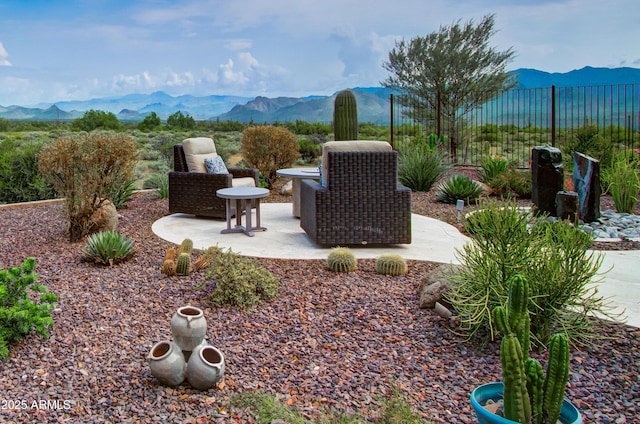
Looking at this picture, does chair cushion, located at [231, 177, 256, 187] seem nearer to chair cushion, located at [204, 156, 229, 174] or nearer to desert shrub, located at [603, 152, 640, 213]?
chair cushion, located at [204, 156, 229, 174]

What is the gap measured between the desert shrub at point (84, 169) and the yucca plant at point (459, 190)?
5.18 metres

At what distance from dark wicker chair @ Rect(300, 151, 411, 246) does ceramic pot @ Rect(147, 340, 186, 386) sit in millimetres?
3441

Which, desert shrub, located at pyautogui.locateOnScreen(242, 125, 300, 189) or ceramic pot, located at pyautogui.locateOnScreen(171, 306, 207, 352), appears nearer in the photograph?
ceramic pot, located at pyautogui.locateOnScreen(171, 306, 207, 352)

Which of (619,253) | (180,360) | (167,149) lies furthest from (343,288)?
(167,149)

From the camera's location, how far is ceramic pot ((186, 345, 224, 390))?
10.9 ft

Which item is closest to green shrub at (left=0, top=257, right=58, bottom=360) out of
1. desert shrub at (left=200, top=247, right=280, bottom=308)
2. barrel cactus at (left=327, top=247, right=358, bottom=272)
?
desert shrub at (left=200, top=247, right=280, bottom=308)

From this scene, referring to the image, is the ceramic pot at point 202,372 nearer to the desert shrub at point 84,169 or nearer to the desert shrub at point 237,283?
the desert shrub at point 237,283

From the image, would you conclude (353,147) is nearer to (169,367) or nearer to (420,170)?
(169,367)

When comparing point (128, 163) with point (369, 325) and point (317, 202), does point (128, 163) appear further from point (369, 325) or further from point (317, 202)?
point (369, 325)

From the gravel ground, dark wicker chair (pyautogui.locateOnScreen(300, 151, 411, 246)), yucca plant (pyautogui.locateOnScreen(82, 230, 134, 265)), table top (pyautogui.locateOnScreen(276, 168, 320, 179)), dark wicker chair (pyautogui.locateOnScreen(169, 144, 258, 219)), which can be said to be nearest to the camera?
the gravel ground

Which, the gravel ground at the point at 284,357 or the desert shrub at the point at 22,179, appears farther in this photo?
the desert shrub at the point at 22,179

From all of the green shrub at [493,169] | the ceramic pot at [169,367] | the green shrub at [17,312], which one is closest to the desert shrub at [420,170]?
the green shrub at [493,169]

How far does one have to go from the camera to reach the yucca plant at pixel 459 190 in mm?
9835

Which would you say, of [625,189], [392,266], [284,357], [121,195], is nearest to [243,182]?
[121,195]
